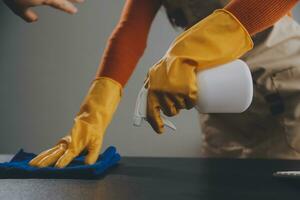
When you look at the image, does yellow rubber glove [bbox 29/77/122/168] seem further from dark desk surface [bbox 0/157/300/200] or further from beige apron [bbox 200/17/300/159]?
beige apron [bbox 200/17/300/159]

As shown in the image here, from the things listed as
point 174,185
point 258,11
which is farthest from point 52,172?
point 258,11

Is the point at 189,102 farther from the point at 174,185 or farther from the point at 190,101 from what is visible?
the point at 174,185

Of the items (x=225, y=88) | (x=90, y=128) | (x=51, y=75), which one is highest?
(x=225, y=88)

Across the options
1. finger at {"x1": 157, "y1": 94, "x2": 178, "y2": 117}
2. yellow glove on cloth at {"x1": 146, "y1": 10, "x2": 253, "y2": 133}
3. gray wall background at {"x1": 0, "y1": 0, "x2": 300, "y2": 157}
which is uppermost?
yellow glove on cloth at {"x1": 146, "y1": 10, "x2": 253, "y2": 133}

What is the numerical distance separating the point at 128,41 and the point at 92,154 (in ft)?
1.18

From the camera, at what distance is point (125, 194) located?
507mm

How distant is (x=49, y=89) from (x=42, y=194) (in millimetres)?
1411

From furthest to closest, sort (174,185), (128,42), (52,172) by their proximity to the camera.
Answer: (128,42) → (52,172) → (174,185)

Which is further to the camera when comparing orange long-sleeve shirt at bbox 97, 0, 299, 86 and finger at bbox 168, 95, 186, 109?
orange long-sleeve shirt at bbox 97, 0, 299, 86

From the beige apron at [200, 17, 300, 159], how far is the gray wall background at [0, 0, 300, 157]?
29.2 inches

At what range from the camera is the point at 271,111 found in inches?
39.3

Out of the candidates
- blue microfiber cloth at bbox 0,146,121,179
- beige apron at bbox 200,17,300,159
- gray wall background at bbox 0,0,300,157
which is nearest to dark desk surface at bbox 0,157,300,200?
blue microfiber cloth at bbox 0,146,121,179

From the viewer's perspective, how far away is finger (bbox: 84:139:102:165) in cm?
80

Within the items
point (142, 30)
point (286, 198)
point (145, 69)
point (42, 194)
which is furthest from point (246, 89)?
point (145, 69)
